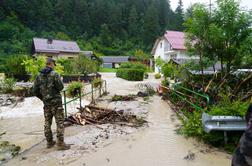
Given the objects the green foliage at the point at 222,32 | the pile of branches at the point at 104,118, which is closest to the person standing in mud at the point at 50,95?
the pile of branches at the point at 104,118

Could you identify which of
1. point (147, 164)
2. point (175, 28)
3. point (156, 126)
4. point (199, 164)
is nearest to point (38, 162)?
point (147, 164)

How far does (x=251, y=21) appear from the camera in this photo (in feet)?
32.3

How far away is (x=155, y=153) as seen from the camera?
5.14 meters

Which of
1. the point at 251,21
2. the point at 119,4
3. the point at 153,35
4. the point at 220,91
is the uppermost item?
the point at 119,4

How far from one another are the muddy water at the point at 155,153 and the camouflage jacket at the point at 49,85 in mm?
1460

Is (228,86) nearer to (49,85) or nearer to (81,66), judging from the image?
(49,85)

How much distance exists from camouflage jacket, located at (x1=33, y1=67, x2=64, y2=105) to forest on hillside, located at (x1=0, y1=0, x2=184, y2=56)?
65.6 metres

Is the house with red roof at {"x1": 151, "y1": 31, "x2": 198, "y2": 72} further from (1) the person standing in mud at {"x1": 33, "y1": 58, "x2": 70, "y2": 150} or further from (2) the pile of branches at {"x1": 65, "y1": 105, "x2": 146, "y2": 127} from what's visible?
(1) the person standing in mud at {"x1": 33, "y1": 58, "x2": 70, "y2": 150}

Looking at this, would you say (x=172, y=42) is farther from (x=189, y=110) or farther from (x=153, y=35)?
(x=153, y=35)

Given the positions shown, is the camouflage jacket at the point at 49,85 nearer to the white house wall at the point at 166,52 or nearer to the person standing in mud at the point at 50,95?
the person standing in mud at the point at 50,95

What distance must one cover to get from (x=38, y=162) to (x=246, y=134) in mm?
3901

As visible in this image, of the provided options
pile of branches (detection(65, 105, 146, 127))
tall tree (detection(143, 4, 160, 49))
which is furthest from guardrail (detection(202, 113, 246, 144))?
tall tree (detection(143, 4, 160, 49))

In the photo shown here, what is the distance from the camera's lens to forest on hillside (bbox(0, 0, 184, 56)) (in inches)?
2921

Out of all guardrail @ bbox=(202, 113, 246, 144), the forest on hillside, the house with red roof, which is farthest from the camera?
the forest on hillside
